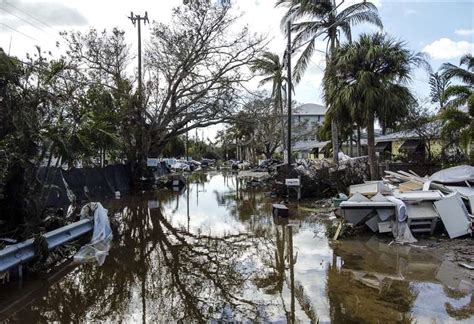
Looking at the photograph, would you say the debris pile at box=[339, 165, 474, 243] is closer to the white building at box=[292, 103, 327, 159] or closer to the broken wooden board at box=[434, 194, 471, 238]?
the broken wooden board at box=[434, 194, 471, 238]

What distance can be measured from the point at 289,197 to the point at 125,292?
13.7 m

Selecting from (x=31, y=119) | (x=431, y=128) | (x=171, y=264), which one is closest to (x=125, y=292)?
(x=171, y=264)

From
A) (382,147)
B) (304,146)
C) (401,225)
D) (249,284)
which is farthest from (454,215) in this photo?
(304,146)

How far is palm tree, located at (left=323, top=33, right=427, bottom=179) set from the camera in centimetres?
1658

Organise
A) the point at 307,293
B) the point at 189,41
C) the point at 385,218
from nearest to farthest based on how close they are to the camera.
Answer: the point at 307,293 → the point at 385,218 → the point at 189,41

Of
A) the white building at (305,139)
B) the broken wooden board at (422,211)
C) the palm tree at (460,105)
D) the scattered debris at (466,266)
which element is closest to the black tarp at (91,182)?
the broken wooden board at (422,211)

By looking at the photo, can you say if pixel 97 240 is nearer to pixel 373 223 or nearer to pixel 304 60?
pixel 373 223

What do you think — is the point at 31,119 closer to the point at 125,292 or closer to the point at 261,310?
the point at 125,292

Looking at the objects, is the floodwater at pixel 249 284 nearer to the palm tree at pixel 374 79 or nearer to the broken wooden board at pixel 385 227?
the broken wooden board at pixel 385 227

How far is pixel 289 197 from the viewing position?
19.9 m

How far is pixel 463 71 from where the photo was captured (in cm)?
2047

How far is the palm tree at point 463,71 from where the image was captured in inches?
801

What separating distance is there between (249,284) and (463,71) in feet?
58.6

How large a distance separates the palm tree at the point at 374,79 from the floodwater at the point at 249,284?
7.16 metres
